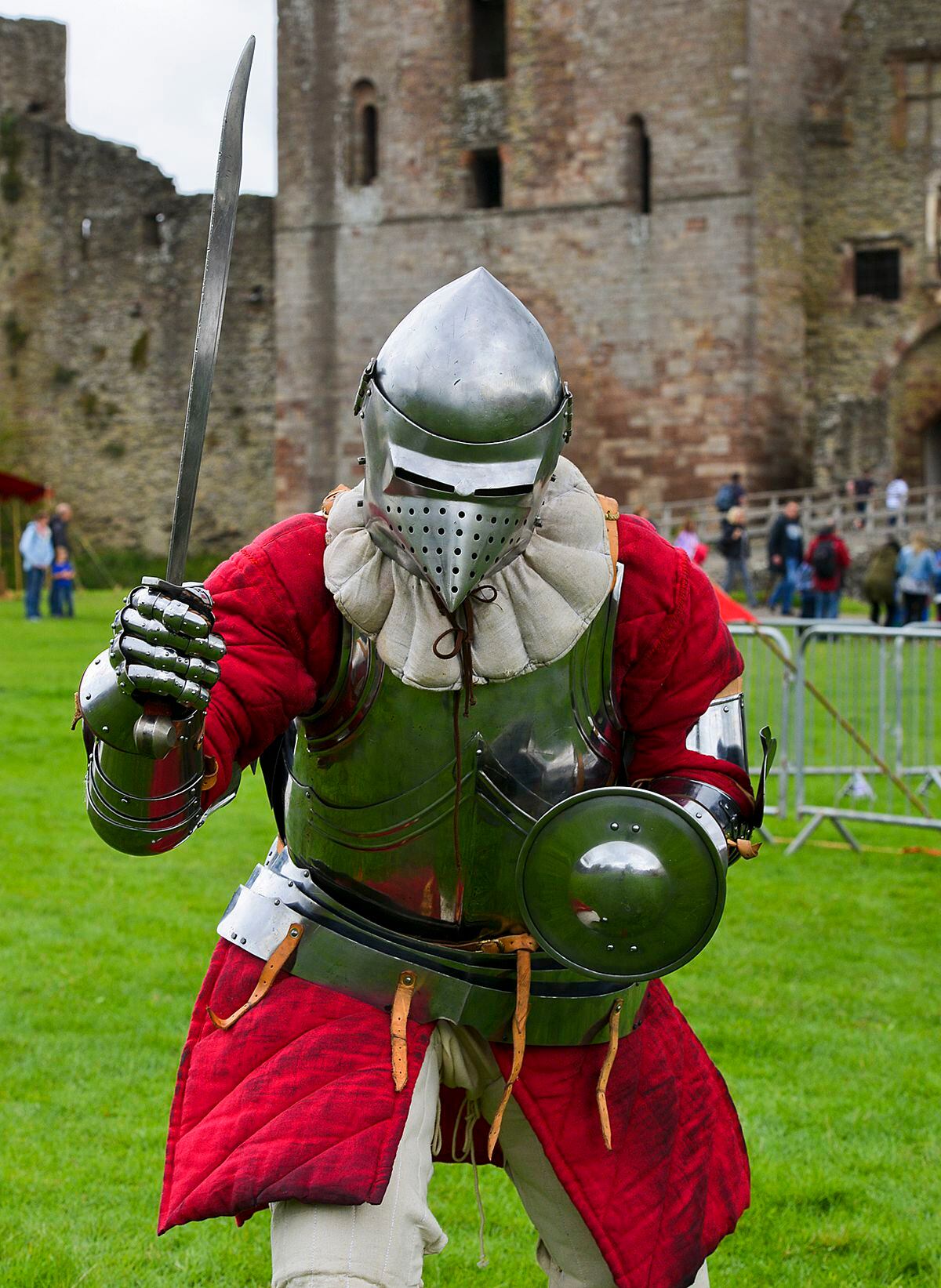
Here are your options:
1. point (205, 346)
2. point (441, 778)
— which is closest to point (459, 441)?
point (205, 346)

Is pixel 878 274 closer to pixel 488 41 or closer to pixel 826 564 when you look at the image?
pixel 488 41

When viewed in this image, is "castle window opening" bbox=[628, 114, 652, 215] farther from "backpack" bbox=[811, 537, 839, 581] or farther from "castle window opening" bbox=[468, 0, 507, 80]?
"backpack" bbox=[811, 537, 839, 581]

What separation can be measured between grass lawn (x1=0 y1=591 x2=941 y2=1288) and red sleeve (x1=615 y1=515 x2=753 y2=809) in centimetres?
144

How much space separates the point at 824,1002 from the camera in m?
5.44

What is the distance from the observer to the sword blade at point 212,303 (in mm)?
2277

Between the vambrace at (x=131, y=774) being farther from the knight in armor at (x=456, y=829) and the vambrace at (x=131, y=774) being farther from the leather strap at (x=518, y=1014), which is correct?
the leather strap at (x=518, y=1014)

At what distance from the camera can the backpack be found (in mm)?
16094

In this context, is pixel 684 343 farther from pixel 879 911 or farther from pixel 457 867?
pixel 457 867

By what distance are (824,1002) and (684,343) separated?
2106cm

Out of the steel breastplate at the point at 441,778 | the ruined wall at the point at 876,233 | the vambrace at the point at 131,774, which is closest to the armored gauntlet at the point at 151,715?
the vambrace at the point at 131,774

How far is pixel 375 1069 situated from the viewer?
2.44 m

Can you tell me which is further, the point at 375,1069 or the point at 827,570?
the point at 827,570

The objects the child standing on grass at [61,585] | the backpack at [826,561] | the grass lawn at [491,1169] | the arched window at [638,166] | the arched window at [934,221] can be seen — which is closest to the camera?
the grass lawn at [491,1169]

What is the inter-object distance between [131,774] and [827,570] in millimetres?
14306
